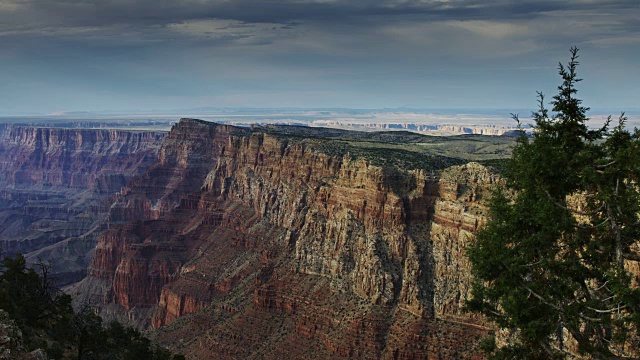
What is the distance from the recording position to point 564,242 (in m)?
25.6

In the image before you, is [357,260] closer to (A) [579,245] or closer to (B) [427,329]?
(B) [427,329]

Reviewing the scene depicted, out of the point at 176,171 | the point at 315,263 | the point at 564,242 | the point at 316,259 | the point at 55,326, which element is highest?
the point at 564,242

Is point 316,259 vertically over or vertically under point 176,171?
under

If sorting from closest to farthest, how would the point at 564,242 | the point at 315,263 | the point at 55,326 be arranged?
the point at 564,242 < the point at 55,326 < the point at 315,263

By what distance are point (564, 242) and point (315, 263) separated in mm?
62170

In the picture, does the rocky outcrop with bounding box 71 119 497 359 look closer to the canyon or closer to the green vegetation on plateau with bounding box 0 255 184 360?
the canyon

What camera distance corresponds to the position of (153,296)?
13300cm

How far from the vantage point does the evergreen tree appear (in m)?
23.4

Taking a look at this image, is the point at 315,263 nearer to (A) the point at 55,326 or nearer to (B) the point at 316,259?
(B) the point at 316,259

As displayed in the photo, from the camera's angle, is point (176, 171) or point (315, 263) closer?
point (315, 263)

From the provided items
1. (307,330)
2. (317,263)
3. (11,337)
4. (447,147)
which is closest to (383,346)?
(307,330)

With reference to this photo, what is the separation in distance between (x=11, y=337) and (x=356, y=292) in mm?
56432

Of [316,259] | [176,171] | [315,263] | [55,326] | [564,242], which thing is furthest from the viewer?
[176,171]

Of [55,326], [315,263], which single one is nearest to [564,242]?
[55,326]
